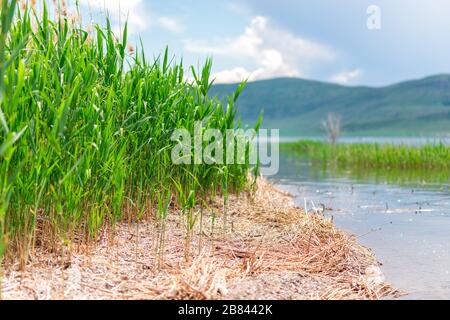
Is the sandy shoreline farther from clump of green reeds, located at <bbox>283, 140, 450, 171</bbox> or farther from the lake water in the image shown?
clump of green reeds, located at <bbox>283, 140, 450, 171</bbox>

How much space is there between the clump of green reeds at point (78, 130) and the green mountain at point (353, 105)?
256 ft

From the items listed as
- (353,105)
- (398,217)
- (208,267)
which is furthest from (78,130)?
(353,105)

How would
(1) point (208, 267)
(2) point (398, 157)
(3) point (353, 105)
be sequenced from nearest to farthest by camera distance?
(1) point (208, 267), (2) point (398, 157), (3) point (353, 105)

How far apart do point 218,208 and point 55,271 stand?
9.39 ft

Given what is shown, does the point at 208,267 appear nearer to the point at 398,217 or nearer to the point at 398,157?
the point at 398,217

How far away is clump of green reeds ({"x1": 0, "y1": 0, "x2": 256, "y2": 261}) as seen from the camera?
12.1ft

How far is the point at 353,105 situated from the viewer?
125 meters

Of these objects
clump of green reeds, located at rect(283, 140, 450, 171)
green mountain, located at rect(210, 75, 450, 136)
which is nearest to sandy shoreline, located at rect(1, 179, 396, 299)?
clump of green reeds, located at rect(283, 140, 450, 171)

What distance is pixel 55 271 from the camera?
387 centimetres

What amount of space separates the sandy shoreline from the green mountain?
3091 inches

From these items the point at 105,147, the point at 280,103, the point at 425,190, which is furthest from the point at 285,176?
the point at 280,103

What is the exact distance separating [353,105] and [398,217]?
397 feet

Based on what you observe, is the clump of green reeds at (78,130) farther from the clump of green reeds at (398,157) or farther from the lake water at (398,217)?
the clump of green reeds at (398,157)
